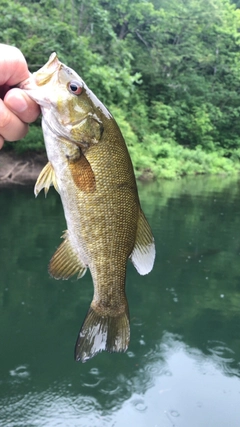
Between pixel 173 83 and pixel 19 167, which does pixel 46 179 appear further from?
pixel 173 83

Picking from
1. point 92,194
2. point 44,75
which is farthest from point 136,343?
point 44,75

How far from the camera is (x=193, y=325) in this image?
7184 mm

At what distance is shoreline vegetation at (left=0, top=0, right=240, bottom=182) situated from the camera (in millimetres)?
20875

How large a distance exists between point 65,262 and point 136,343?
4.99 meters

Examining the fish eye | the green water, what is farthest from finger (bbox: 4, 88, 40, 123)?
the green water

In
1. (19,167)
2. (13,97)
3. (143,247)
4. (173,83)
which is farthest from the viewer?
(173,83)

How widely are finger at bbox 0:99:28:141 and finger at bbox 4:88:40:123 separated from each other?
0.02 meters

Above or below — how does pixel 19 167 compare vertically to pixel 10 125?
below

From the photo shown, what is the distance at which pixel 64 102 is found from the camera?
1.69 m

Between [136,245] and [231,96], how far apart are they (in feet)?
117

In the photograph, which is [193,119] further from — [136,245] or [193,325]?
[136,245]

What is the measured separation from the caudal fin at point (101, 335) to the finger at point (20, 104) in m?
0.94

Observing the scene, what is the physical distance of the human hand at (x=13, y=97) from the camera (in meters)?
1.66

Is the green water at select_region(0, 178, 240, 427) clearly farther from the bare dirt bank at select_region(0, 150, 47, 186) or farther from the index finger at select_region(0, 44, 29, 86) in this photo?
the bare dirt bank at select_region(0, 150, 47, 186)
